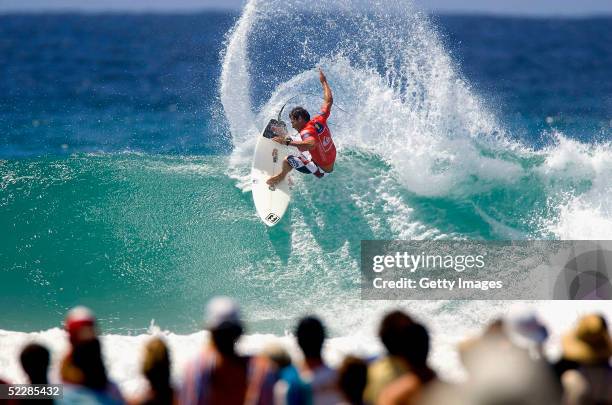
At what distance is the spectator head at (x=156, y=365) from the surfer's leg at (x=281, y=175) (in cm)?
706

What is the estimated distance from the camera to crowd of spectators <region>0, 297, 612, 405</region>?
4.23 metres

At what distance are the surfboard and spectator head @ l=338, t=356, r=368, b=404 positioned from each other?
692cm

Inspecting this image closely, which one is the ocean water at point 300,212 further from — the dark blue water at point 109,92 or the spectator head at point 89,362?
the dark blue water at point 109,92

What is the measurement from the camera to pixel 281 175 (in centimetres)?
1138

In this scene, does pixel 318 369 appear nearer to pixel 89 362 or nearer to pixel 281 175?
Answer: pixel 89 362

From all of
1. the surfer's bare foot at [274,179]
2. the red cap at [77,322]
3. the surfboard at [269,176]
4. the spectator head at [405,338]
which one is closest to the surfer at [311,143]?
the surfer's bare foot at [274,179]

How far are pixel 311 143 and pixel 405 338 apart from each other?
6713 millimetres

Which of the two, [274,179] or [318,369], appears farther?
[274,179]

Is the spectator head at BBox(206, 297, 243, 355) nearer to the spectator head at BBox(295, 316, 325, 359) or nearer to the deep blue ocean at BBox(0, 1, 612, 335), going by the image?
the spectator head at BBox(295, 316, 325, 359)

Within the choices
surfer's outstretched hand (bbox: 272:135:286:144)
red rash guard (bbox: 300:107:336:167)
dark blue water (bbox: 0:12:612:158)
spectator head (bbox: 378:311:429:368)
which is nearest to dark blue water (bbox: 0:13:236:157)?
dark blue water (bbox: 0:12:612:158)

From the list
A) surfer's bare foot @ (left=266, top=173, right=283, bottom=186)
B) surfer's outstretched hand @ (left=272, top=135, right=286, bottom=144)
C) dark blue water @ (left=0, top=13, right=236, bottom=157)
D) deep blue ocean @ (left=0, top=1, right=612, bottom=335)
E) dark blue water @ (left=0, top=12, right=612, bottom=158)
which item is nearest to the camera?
deep blue ocean @ (left=0, top=1, right=612, bottom=335)

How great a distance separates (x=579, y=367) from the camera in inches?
177

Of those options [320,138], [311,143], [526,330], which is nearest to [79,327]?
[526,330]

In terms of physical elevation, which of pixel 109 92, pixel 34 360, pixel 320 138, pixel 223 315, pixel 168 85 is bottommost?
pixel 34 360
